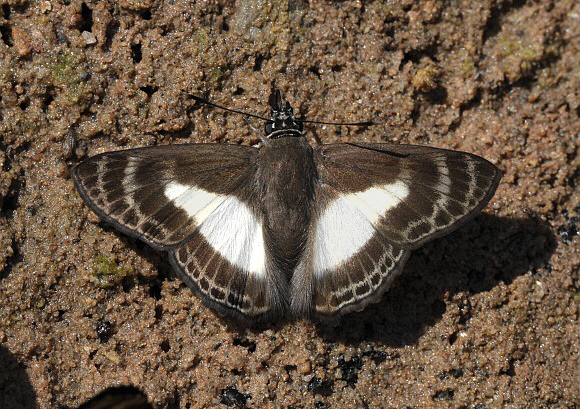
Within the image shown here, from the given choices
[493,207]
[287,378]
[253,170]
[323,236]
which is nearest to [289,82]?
[253,170]

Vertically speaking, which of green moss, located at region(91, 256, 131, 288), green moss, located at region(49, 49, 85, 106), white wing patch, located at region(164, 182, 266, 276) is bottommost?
green moss, located at region(91, 256, 131, 288)

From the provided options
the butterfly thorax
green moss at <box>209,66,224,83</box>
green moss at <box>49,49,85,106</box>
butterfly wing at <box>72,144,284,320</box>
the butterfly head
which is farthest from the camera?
green moss at <box>209,66,224,83</box>

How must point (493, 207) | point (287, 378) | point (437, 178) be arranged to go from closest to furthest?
point (437, 178) < point (287, 378) < point (493, 207)

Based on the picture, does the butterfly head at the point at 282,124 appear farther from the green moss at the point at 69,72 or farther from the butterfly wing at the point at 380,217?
the green moss at the point at 69,72

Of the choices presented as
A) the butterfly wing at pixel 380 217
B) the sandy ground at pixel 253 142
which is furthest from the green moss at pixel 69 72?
the butterfly wing at pixel 380 217

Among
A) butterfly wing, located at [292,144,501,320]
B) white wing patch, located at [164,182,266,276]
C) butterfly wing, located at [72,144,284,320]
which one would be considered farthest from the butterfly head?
white wing patch, located at [164,182,266,276]

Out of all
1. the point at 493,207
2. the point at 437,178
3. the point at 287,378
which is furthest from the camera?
the point at 493,207

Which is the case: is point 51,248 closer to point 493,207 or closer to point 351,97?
point 351,97

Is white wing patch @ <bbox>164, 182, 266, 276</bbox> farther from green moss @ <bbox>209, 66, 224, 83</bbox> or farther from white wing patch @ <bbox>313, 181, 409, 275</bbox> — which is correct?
green moss @ <bbox>209, 66, 224, 83</bbox>
